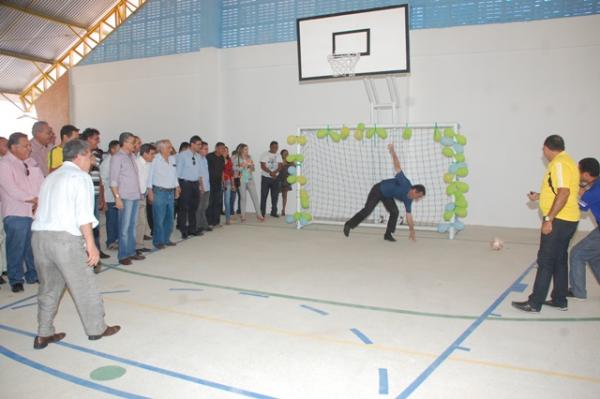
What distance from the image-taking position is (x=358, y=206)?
1061 centimetres

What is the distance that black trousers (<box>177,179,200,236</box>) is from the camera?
8484 mm

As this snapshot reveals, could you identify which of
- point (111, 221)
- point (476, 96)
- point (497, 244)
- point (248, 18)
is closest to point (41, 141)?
point (111, 221)

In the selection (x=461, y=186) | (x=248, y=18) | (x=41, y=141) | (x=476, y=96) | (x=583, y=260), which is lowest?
(x=583, y=260)

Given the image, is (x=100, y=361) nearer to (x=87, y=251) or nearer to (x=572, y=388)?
(x=87, y=251)

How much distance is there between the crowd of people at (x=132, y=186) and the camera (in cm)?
541

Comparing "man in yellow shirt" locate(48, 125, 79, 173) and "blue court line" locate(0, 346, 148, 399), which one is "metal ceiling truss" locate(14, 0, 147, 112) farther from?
"blue court line" locate(0, 346, 148, 399)

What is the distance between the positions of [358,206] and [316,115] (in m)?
2.19

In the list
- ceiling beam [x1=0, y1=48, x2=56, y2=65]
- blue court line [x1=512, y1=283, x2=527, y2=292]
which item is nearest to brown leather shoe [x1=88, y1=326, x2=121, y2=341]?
blue court line [x1=512, y1=283, x2=527, y2=292]

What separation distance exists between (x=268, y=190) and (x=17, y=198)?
623 cm

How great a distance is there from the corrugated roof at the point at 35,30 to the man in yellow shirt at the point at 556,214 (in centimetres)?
1269

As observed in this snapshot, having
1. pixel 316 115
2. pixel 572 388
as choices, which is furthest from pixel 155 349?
pixel 316 115

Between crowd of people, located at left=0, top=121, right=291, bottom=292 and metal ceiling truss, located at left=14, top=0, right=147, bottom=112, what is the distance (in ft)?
21.3

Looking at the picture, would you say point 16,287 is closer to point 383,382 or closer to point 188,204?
point 188,204

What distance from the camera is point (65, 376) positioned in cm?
349
